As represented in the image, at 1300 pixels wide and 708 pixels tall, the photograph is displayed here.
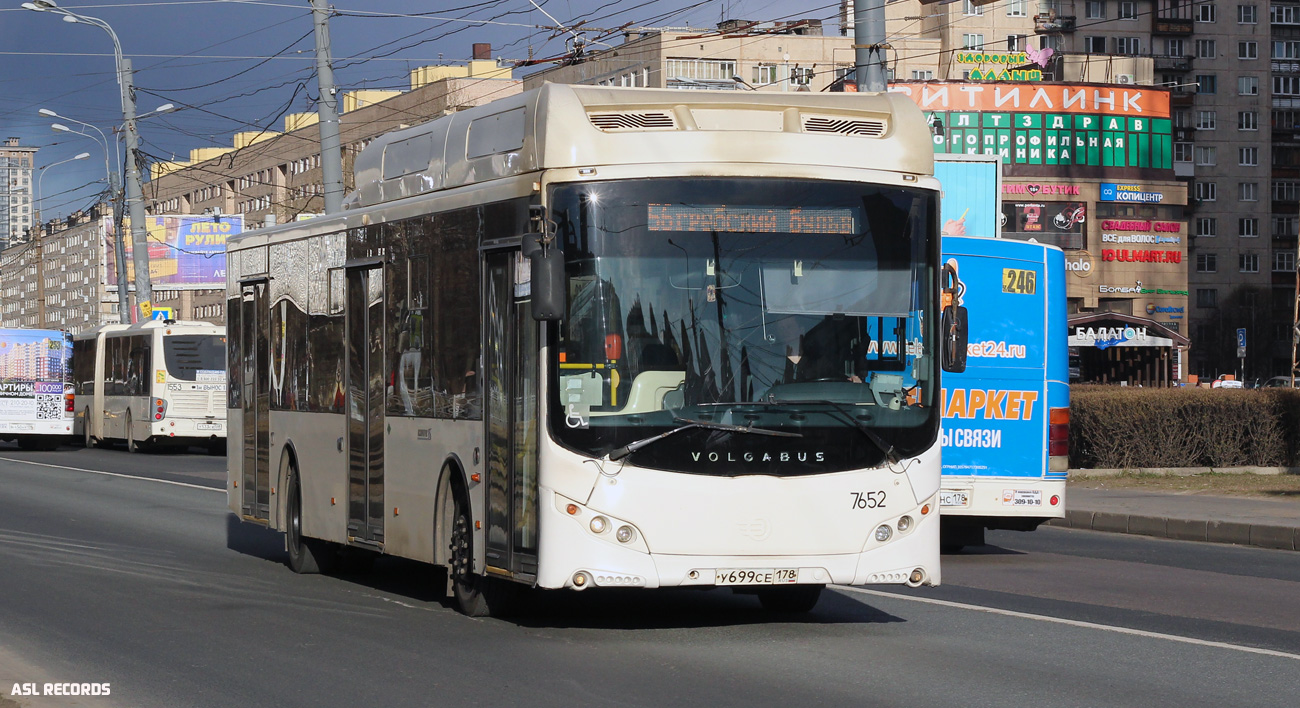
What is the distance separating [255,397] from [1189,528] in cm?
965

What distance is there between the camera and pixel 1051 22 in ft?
352

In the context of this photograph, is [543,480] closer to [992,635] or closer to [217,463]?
[992,635]

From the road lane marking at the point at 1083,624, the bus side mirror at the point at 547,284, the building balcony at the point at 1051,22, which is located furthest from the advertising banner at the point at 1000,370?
the building balcony at the point at 1051,22

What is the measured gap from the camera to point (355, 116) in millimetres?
105375

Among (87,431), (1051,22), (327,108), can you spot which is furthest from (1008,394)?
(1051,22)

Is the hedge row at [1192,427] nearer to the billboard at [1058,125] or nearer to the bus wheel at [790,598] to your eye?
the bus wheel at [790,598]

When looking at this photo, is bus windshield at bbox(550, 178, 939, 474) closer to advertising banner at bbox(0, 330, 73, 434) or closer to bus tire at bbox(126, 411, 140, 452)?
bus tire at bbox(126, 411, 140, 452)

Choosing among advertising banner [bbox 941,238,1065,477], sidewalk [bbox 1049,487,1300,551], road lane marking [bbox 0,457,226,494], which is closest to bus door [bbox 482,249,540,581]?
advertising banner [bbox 941,238,1065,477]

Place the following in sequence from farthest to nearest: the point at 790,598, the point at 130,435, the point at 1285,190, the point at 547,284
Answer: the point at 1285,190 → the point at 130,435 → the point at 790,598 → the point at 547,284

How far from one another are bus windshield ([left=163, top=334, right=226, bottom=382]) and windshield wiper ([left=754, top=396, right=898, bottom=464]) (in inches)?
1205

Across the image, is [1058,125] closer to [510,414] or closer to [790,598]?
[790,598]

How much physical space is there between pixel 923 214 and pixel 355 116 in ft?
323

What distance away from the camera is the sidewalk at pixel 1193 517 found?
17.2 meters

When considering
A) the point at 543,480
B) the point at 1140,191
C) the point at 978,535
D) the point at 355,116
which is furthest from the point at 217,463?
the point at 355,116
